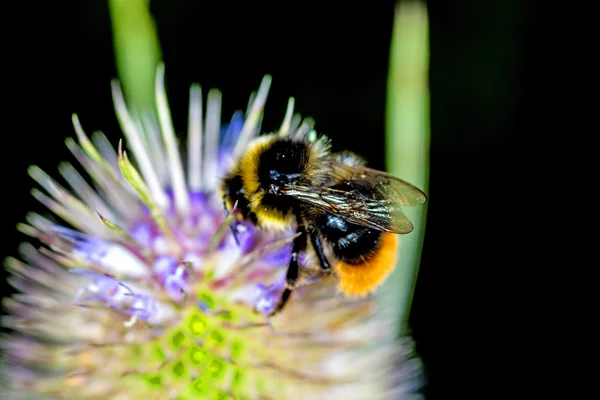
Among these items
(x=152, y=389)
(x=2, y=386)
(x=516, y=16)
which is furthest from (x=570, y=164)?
(x=2, y=386)

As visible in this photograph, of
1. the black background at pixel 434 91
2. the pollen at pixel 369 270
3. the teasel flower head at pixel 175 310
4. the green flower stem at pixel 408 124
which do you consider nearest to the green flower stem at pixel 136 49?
the teasel flower head at pixel 175 310

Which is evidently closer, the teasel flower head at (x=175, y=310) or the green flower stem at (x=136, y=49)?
the teasel flower head at (x=175, y=310)

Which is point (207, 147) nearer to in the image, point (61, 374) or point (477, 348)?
point (61, 374)

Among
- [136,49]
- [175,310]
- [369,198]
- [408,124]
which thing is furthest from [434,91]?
[175,310]

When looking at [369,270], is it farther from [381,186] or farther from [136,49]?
[136,49]

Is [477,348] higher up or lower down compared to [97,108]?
lower down

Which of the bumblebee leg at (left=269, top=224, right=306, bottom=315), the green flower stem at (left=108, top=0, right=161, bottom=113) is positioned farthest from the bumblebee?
the green flower stem at (left=108, top=0, right=161, bottom=113)

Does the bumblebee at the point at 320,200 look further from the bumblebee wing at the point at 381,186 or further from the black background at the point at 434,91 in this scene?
the black background at the point at 434,91
